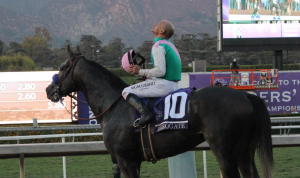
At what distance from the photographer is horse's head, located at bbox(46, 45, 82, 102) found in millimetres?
3645

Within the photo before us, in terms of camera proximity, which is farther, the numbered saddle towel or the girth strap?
the girth strap

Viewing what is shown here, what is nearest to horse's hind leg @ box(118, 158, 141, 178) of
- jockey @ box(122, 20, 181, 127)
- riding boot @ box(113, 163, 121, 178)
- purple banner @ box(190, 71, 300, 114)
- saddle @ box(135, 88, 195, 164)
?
saddle @ box(135, 88, 195, 164)

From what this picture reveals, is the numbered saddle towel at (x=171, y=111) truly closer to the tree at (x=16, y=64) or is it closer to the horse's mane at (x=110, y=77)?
the horse's mane at (x=110, y=77)

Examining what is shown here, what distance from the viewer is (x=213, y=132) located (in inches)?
116

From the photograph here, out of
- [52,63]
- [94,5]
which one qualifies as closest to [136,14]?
[94,5]

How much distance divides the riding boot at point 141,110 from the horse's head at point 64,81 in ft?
2.33

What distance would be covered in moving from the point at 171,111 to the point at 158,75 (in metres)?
0.33

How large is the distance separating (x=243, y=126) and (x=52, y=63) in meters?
58.5

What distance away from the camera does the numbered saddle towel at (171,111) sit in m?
3.08

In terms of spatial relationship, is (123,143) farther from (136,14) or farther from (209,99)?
(136,14)

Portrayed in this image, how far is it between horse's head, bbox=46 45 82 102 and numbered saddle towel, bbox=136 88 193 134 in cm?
79

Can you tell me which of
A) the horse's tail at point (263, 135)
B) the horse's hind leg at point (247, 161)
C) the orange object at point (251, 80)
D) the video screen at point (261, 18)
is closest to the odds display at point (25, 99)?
the orange object at point (251, 80)

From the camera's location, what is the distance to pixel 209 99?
3014 mm

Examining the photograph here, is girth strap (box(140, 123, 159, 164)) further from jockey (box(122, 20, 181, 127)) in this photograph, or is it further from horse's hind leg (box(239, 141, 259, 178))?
horse's hind leg (box(239, 141, 259, 178))
